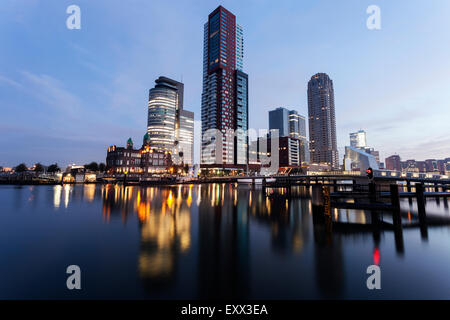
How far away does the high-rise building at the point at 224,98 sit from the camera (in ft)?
566

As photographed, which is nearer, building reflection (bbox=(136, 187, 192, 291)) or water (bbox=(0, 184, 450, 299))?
water (bbox=(0, 184, 450, 299))

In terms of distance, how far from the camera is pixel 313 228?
14258 millimetres

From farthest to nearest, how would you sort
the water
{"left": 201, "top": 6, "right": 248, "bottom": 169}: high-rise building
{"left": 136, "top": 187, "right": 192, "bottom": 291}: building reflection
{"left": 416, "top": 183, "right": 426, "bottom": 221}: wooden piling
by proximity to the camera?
1. {"left": 201, "top": 6, "right": 248, "bottom": 169}: high-rise building
2. {"left": 416, "top": 183, "right": 426, "bottom": 221}: wooden piling
3. {"left": 136, "top": 187, "right": 192, "bottom": 291}: building reflection
4. the water

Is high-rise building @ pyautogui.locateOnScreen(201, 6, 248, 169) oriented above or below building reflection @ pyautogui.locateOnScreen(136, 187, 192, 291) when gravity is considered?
above

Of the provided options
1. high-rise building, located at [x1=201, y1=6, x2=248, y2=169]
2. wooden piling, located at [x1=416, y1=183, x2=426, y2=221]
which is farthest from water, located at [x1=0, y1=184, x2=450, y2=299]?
high-rise building, located at [x1=201, y1=6, x2=248, y2=169]

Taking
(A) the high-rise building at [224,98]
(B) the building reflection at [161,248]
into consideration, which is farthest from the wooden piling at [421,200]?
(A) the high-rise building at [224,98]

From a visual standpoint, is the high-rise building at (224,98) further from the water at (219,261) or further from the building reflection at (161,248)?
the water at (219,261)

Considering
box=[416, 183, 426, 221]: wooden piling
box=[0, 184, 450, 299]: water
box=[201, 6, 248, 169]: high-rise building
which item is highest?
box=[201, 6, 248, 169]: high-rise building

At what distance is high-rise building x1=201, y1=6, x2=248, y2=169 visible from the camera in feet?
566

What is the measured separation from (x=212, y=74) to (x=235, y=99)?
31.8 meters

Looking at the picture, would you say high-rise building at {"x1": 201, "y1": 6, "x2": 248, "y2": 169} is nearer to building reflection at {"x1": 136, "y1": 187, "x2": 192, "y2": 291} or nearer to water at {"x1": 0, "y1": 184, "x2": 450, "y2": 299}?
building reflection at {"x1": 136, "y1": 187, "x2": 192, "y2": 291}
